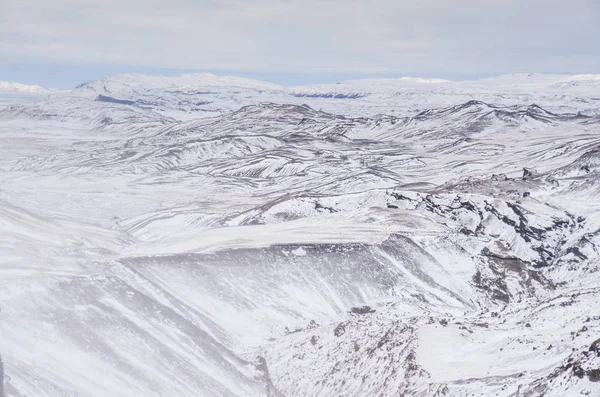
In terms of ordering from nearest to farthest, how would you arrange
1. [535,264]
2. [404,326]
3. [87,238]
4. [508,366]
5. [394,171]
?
[508,366] → [404,326] → [535,264] → [87,238] → [394,171]

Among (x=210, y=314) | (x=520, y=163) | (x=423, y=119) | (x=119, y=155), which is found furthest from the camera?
(x=423, y=119)

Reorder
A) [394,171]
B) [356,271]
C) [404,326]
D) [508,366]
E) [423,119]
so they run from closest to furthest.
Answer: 1. [508,366]
2. [404,326]
3. [356,271]
4. [394,171]
5. [423,119]

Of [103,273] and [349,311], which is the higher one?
[103,273]

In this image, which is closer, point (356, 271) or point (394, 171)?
point (356, 271)

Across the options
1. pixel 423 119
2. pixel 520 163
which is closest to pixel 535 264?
pixel 520 163

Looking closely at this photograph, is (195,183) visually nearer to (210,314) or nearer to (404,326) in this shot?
(210,314)

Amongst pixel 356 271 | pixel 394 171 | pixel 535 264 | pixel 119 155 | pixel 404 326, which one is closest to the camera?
pixel 404 326

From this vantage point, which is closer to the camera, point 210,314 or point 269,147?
point 210,314

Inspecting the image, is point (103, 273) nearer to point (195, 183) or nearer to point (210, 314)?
point (210, 314)

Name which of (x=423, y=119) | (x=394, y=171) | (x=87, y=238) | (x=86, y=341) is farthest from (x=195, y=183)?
(x=423, y=119)
